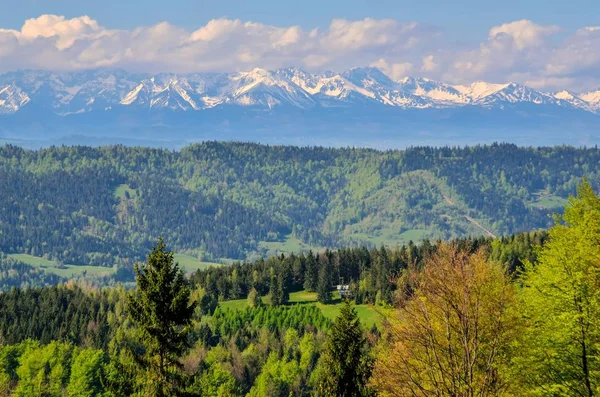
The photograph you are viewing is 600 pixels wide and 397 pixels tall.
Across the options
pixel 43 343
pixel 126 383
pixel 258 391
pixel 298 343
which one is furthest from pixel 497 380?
pixel 43 343

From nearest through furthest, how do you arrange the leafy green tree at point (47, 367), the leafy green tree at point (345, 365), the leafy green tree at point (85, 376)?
the leafy green tree at point (345, 365), the leafy green tree at point (47, 367), the leafy green tree at point (85, 376)

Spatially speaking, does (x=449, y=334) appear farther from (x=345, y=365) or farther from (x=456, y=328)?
(x=345, y=365)

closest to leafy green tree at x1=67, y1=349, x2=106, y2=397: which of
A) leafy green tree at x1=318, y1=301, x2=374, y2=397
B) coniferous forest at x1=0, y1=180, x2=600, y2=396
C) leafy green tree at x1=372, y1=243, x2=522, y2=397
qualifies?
leafy green tree at x1=318, y1=301, x2=374, y2=397

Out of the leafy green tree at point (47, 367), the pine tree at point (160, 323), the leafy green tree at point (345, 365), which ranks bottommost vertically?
the leafy green tree at point (47, 367)

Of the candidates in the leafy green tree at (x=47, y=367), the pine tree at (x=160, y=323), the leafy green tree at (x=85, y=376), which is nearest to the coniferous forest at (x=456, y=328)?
the pine tree at (x=160, y=323)

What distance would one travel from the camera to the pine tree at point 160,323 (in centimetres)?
4397

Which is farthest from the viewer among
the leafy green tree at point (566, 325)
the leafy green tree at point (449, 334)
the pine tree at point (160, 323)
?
the pine tree at point (160, 323)

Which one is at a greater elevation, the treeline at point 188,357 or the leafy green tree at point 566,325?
the leafy green tree at point 566,325

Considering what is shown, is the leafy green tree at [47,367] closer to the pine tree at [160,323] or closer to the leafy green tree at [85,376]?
the leafy green tree at [85,376]

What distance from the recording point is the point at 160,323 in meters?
44.1

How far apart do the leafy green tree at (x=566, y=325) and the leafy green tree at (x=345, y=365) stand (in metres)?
19.5

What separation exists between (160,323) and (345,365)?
1799 cm

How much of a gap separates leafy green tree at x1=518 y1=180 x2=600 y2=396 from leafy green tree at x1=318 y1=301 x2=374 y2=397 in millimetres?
19482

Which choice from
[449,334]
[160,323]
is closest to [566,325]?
[449,334]
